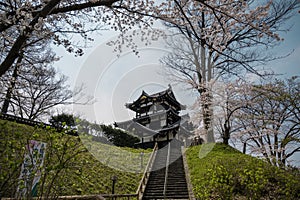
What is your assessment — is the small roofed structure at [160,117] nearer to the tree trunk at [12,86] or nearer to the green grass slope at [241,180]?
the green grass slope at [241,180]

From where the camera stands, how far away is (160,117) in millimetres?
17656

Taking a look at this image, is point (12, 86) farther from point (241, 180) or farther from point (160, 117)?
point (160, 117)

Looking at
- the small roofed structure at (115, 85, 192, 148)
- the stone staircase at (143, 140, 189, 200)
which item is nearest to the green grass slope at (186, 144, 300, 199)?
the stone staircase at (143, 140, 189, 200)

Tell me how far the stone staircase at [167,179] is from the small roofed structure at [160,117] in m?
1.79

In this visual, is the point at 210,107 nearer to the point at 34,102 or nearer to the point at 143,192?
the point at 143,192

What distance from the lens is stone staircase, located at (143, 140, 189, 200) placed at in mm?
8211

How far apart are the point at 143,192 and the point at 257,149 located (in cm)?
905

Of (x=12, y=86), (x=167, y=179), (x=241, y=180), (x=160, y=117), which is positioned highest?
(x=160, y=117)

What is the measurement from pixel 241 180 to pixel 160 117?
11751 mm

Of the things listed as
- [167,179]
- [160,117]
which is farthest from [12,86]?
[160,117]

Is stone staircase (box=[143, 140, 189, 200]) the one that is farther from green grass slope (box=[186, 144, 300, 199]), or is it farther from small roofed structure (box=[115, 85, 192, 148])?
small roofed structure (box=[115, 85, 192, 148])

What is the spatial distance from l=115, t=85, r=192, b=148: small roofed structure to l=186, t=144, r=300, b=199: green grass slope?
500 cm

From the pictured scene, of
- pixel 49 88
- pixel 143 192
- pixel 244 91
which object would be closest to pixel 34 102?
pixel 49 88

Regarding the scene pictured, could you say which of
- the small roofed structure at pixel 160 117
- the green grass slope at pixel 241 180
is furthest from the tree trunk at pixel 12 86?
the small roofed structure at pixel 160 117
